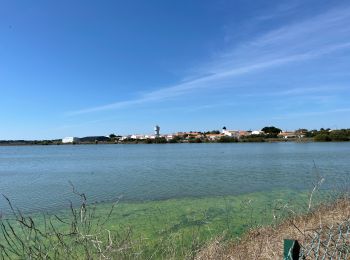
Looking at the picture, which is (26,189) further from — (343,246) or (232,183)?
(343,246)

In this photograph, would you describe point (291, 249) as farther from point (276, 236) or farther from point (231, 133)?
point (231, 133)

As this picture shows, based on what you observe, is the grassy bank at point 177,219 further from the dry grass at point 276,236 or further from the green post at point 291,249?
the green post at point 291,249

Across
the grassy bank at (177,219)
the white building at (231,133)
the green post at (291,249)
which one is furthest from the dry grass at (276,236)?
the white building at (231,133)

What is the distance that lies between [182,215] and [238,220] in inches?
85.4

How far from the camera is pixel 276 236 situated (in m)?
7.55

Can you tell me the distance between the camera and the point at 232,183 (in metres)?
22.6

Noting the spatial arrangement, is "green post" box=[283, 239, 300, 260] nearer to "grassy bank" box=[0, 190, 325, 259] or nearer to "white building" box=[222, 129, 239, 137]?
A: "grassy bank" box=[0, 190, 325, 259]

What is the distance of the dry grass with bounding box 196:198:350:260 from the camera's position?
244 inches

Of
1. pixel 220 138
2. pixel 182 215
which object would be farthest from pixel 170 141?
pixel 182 215

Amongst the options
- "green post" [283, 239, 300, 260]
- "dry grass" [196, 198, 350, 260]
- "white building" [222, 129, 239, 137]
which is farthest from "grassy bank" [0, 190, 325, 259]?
"white building" [222, 129, 239, 137]

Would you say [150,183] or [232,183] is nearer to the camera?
[232,183]

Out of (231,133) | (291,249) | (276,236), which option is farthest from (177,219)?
(231,133)

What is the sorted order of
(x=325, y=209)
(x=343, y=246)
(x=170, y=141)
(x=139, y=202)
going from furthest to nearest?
(x=170, y=141), (x=139, y=202), (x=325, y=209), (x=343, y=246)

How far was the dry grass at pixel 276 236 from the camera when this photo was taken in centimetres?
620
